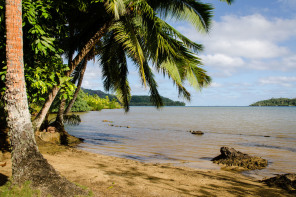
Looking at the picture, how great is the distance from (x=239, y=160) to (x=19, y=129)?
7198 millimetres

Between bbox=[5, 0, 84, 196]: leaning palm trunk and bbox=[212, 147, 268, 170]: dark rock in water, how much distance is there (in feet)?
20.0

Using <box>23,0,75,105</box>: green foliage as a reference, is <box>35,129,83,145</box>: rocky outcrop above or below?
below

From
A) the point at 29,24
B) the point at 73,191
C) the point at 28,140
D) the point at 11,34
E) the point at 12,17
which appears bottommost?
the point at 73,191

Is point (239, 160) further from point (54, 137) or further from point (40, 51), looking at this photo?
point (54, 137)

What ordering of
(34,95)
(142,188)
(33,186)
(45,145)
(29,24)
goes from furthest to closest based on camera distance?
(45,145) < (34,95) < (29,24) < (142,188) < (33,186)

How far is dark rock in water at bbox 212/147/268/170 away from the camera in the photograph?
7648mm

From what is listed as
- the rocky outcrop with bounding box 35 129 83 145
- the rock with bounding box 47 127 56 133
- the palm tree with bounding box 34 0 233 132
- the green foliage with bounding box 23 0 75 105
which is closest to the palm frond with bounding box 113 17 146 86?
the palm tree with bounding box 34 0 233 132

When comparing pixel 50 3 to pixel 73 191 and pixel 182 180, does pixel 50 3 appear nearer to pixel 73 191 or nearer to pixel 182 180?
pixel 73 191

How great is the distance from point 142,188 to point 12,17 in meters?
3.85

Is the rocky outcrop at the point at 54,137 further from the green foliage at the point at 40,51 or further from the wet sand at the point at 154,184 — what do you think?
the green foliage at the point at 40,51

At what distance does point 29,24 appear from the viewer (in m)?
5.17

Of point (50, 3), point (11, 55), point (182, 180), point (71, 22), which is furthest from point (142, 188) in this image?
point (71, 22)

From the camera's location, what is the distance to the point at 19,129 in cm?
345

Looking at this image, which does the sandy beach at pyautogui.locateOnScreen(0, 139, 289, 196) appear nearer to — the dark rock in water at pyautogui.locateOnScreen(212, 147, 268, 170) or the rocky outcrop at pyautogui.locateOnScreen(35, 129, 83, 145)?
the dark rock in water at pyautogui.locateOnScreen(212, 147, 268, 170)
